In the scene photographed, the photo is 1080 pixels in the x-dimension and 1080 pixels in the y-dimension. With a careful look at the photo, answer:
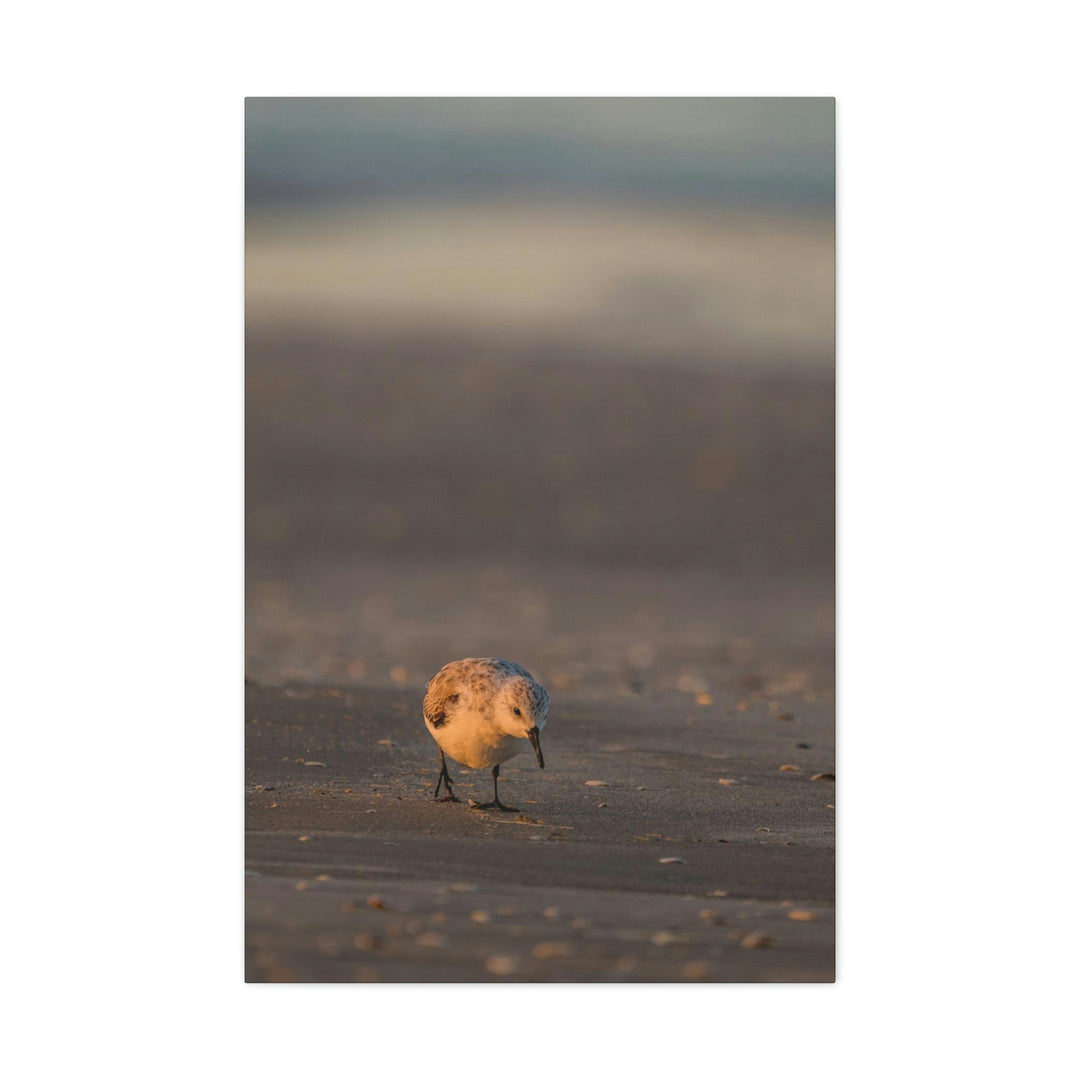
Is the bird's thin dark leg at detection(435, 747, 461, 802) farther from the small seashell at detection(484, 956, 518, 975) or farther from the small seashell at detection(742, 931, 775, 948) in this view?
the small seashell at detection(742, 931, 775, 948)

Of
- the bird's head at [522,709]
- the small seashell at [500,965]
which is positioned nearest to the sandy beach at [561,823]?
the small seashell at [500,965]

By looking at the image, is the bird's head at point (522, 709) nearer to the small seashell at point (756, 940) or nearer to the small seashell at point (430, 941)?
the small seashell at point (430, 941)

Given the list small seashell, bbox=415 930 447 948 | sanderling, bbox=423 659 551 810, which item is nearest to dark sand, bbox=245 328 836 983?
small seashell, bbox=415 930 447 948

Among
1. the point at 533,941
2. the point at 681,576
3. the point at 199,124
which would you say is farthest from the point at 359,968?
the point at 681,576

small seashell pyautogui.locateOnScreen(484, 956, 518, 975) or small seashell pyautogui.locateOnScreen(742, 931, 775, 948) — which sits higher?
small seashell pyautogui.locateOnScreen(742, 931, 775, 948)

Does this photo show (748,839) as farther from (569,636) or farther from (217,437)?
(569,636)

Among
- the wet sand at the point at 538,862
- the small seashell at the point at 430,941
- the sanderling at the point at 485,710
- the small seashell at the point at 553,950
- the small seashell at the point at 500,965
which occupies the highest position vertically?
the sanderling at the point at 485,710
